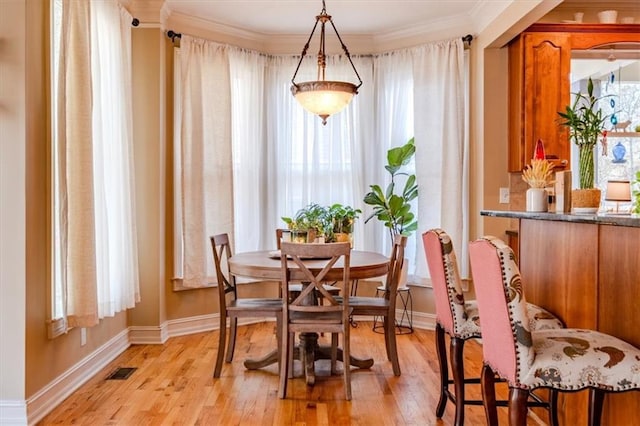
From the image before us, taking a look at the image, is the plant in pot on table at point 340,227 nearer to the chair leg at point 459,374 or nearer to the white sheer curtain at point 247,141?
the white sheer curtain at point 247,141

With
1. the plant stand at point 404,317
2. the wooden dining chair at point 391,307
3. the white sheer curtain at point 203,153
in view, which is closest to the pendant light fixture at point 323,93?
the wooden dining chair at point 391,307

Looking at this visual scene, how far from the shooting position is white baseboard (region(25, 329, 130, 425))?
2.87 m

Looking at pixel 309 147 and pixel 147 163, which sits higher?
pixel 309 147

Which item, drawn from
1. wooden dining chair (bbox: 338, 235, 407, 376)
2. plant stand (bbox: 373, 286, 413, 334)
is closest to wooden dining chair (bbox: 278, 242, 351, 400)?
wooden dining chair (bbox: 338, 235, 407, 376)

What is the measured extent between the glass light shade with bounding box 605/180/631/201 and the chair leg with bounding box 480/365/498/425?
3.79 ft

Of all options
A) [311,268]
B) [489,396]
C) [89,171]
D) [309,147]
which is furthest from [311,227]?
[489,396]

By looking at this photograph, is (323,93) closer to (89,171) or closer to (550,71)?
(89,171)

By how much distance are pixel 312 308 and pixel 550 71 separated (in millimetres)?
2762

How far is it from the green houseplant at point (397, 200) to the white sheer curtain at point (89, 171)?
2299mm

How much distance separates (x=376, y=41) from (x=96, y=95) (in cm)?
295

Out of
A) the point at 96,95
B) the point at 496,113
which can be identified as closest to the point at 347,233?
the point at 496,113

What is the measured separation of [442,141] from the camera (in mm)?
4867

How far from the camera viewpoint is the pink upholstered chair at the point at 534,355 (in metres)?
1.83

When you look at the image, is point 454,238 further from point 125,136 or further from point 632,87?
point 125,136
